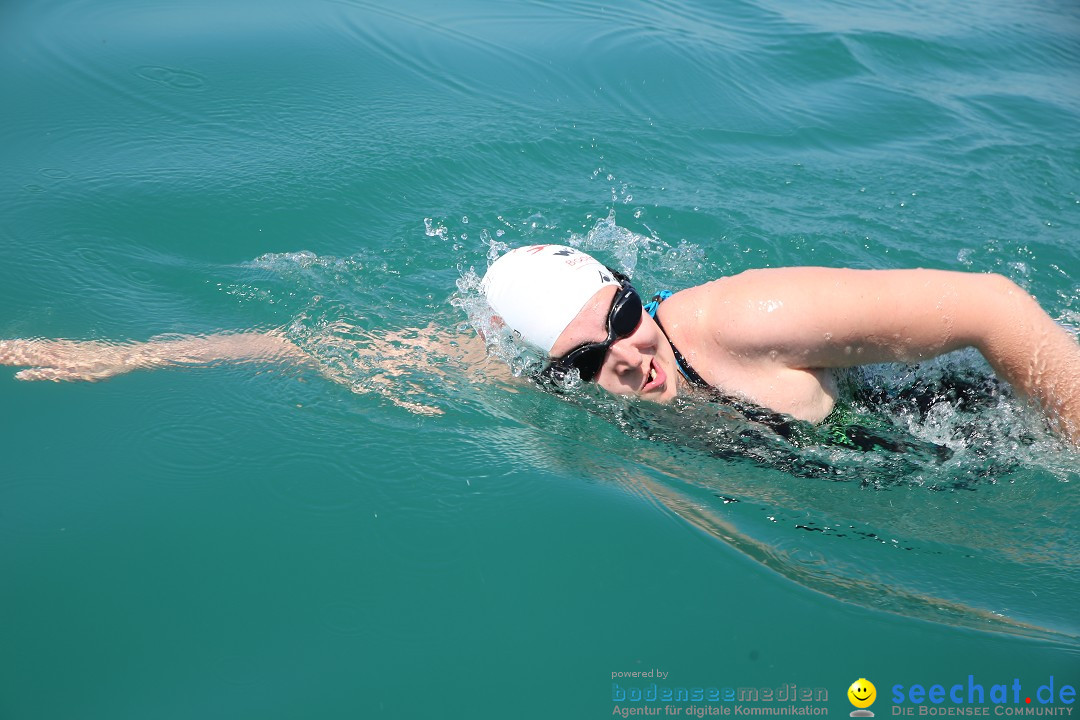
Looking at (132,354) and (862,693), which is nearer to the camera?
(862,693)

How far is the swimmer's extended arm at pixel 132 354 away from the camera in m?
4.37

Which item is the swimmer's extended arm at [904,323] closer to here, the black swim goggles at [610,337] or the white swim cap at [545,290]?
the black swim goggles at [610,337]

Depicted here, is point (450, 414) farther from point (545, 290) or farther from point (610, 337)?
point (610, 337)

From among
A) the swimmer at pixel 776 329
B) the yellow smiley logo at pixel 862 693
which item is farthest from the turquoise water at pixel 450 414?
the swimmer at pixel 776 329

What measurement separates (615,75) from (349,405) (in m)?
5.18

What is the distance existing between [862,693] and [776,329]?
1.41 metres

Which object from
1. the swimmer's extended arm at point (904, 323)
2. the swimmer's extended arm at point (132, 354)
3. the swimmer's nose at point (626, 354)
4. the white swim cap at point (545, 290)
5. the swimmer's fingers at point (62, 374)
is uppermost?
the swimmer's extended arm at point (904, 323)

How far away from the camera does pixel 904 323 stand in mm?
3430

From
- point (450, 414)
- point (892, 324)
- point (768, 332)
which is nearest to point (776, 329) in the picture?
point (768, 332)

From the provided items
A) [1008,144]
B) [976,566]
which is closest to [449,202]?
[976,566]

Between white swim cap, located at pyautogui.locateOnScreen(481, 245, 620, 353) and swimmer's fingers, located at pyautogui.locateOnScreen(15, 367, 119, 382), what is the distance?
1997 millimetres

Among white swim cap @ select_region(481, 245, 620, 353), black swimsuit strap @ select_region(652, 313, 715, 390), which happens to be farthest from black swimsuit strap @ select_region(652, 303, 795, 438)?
white swim cap @ select_region(481, 245, 620, 353)

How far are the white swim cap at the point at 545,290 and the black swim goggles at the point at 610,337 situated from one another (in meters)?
0.09

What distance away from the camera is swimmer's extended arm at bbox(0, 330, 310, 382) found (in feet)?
14.3
